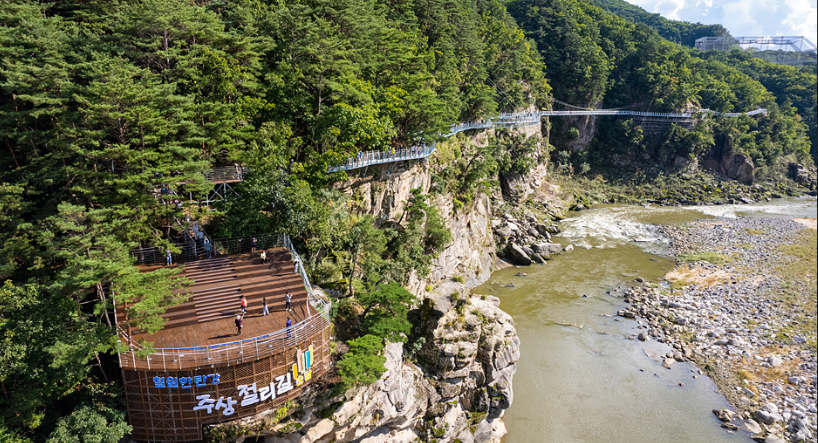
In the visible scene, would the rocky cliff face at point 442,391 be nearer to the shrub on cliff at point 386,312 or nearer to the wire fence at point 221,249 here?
the shrub on cliff at point 386,312

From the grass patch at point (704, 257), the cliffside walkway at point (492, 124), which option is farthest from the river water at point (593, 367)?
the cliffside walkway at point (492, 124)

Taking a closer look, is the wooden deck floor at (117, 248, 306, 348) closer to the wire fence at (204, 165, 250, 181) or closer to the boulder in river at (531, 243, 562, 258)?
the wire fence at (204, 165, 250, 181)

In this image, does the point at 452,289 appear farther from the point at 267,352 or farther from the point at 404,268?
the point at 267,352

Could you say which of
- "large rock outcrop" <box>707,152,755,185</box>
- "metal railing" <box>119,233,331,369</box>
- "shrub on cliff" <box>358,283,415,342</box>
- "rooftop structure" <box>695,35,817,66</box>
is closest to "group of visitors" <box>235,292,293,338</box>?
"metal railing" <box>119,233,331,369</box>

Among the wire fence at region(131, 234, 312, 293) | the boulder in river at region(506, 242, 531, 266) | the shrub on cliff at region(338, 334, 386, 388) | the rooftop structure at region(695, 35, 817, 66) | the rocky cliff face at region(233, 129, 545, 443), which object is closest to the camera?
the shrub on cliff at region(338, 334, 386, 388)

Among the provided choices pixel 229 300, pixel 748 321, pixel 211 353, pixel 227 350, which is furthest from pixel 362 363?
pixel 748 321
